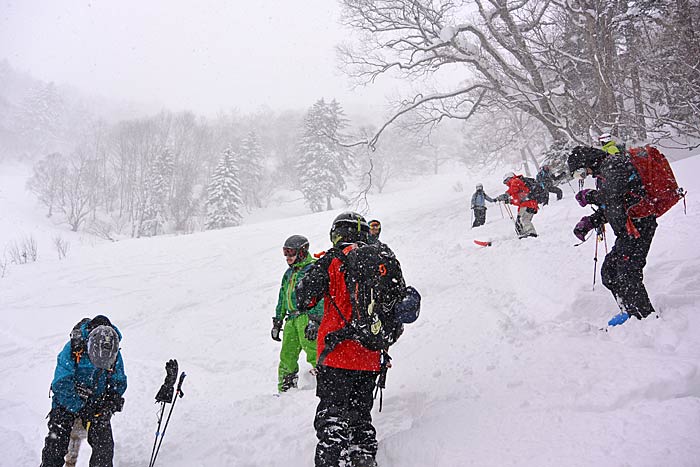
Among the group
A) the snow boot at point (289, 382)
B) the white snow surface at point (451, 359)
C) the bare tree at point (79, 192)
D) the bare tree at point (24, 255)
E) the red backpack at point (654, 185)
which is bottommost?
the snow boot at point (289, 382)

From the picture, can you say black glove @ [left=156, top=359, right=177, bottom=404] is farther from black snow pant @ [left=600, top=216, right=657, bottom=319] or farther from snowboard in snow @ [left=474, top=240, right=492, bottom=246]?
snowboard in snow @ [left=474, top=240, right=492, bottom=246]

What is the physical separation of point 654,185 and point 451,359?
98.4 inches

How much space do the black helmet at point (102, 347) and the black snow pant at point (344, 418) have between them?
1972 mm

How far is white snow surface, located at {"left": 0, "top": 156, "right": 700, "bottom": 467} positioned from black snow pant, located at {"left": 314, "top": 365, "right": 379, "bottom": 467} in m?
0.39

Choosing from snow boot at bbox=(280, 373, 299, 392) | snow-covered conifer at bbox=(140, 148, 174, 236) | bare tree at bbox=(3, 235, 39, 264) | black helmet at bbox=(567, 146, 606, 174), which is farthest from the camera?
snow-covered conifer at bbox=(140, 148, 174, 236)

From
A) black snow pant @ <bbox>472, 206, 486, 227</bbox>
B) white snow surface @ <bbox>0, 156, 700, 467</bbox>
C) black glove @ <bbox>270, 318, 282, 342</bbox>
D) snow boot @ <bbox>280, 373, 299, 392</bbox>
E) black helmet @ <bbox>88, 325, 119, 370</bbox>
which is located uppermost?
black helmet @ <bbox>88, 325, 119, 370</bbox>

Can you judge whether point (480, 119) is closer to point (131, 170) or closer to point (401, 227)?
point (401, 227)

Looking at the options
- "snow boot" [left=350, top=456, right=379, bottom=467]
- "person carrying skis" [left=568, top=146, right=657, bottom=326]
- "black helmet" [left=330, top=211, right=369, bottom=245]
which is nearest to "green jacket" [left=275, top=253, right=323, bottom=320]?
"black helmet" [left=330, top=211, right=369, bottom=245]

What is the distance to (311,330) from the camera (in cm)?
461

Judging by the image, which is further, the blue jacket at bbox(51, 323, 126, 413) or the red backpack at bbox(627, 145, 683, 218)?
the red backpack at bbox(627, 145, 683, 218)

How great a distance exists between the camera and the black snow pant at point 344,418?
2424mm

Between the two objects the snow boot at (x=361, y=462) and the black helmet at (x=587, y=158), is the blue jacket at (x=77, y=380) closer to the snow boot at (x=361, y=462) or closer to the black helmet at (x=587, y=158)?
the snow boot at (x=361, y=462)

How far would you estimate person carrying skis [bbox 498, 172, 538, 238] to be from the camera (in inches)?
358

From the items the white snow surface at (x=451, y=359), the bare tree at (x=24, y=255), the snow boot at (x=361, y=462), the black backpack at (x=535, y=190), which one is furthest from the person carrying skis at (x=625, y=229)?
the bare tree at (x=24, y=255)
